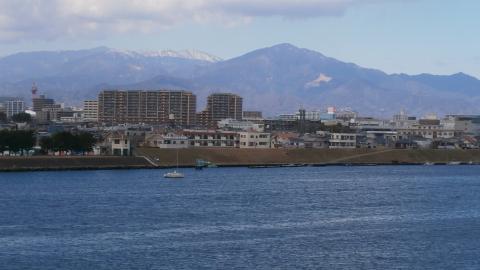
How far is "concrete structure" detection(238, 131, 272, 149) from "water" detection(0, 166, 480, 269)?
2414 cm

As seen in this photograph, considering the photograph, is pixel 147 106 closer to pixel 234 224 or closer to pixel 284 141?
pixel 284 141

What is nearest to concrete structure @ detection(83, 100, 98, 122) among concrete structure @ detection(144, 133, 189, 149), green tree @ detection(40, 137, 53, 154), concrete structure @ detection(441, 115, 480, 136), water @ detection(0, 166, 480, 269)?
concrete structure @ detection(441, 115, 480, 136)

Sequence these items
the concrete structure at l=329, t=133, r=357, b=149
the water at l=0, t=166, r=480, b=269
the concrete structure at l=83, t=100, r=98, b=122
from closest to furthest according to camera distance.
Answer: the water at l=0, t=166, r=480, b=269 < the concrete structure at l=329, t=133, r=357, b=149 < the concrete structure at l=83, t=100, r=98, b=122

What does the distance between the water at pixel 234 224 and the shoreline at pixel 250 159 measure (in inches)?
308

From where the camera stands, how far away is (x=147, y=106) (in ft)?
416

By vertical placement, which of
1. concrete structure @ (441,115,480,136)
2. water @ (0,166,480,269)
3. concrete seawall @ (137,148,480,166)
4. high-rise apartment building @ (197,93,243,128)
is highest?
high-rise apartment building @ (197,93,243,128)

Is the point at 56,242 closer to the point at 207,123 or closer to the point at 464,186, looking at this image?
the point at 464,186

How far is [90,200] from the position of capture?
35562 mm

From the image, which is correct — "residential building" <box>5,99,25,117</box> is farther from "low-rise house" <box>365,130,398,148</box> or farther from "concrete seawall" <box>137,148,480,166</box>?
"concrete seawall" <box>137,148,480,166</box>

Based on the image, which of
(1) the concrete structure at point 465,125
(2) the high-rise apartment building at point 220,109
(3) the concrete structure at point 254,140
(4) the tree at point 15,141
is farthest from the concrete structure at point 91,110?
(4) the tree at point 15,141

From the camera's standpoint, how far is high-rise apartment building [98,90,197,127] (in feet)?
408

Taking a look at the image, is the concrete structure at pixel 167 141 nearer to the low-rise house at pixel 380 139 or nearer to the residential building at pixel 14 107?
the low-rise house at pixel 380 139

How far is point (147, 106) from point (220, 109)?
28.3 feet

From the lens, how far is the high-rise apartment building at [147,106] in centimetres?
12425
